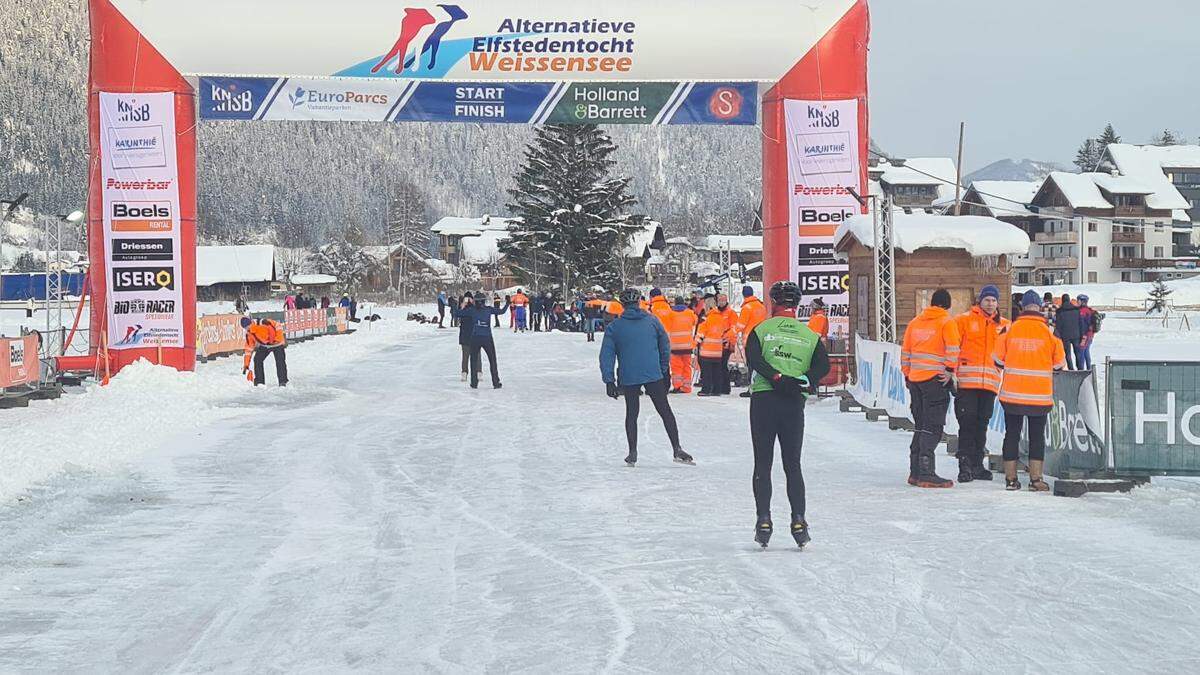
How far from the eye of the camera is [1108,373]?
10.2 m

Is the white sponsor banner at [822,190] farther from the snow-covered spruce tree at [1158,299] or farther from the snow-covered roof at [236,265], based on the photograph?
the snow-covered roof at [236,265]

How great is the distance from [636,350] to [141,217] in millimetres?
11134

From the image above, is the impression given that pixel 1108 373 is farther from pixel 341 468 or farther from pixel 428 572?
pixel 341 468

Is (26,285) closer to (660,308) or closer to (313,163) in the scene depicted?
(313,163)

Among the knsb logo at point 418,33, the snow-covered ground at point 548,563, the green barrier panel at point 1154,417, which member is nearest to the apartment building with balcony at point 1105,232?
the knsb logo at point 418,33

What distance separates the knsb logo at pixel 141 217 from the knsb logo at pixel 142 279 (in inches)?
24.8

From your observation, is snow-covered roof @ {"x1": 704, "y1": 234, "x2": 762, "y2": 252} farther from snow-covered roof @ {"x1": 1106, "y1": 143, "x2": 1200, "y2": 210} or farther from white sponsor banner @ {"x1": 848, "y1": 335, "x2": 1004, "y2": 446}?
white sponsor banner @ {"x1": 848, "y1": 335, "x2": 1004, "y2": 446}

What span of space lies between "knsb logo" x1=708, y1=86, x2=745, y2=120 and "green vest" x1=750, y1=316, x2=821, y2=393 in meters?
13.3

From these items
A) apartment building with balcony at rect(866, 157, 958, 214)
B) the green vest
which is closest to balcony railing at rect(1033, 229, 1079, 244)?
apartment building with balcony at rect(866, 157, 958, 214)

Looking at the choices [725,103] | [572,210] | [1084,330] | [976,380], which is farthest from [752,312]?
[572,210]

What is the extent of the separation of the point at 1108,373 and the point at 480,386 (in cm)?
1394

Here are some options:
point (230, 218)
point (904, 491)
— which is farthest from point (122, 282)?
point (230, 218)

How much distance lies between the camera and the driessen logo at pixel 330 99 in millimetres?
20078

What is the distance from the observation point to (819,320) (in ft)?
64.0
